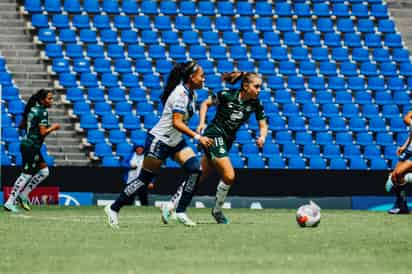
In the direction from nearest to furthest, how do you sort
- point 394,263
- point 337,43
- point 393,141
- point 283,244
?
point 394,263 → point 283,244 → point 393,141 → point 337,43

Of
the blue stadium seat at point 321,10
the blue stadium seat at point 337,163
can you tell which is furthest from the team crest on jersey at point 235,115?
the blue stadium seat at point 321,10

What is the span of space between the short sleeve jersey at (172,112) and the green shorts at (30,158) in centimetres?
563

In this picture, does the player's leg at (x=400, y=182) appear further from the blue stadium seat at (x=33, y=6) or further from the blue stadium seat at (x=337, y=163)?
the blue stadium seat at (x=33, y=6)

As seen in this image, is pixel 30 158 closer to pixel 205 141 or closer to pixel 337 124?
pixel 205 141

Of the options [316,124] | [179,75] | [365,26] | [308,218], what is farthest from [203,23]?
[308,218]

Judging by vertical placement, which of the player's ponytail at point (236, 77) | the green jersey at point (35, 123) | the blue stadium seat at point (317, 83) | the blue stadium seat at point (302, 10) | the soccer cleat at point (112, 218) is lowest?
the blue stadium seat at point (317, 83)

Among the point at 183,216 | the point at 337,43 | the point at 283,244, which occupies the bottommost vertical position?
the point at 337,43

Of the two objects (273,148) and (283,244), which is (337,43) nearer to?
(273,148)

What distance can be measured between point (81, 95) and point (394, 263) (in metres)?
20.1

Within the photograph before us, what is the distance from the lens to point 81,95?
93.5ft

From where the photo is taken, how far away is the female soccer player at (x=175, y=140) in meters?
13.7

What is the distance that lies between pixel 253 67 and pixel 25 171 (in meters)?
12.3

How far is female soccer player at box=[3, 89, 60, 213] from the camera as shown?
1844 cm

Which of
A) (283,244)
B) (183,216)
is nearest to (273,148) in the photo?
(183,216)
